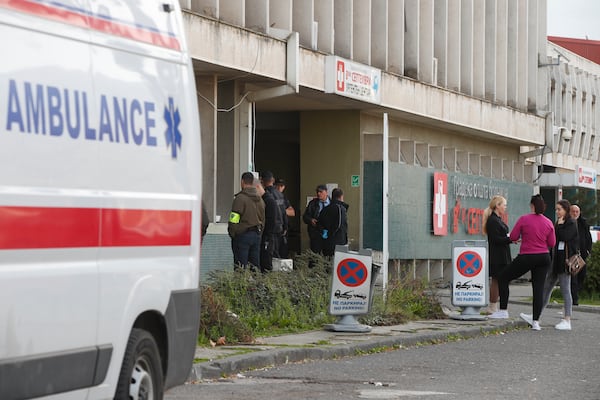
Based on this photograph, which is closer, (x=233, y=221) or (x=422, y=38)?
(x=233, y=221)

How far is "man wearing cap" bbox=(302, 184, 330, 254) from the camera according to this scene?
25.9 m

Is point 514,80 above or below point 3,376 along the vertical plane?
above

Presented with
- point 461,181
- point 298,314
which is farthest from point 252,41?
point 461,181

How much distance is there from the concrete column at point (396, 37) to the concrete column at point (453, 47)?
355 centimetres

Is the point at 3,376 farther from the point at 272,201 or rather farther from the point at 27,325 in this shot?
the point at 272,201

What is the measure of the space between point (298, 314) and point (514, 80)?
81.5 feet

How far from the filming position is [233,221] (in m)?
20.8

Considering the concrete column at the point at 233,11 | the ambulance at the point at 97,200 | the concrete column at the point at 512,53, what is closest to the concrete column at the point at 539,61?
the concrete column at the point at 512,53

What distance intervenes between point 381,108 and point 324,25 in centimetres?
313

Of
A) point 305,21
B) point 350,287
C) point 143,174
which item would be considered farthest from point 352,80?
point 143,174

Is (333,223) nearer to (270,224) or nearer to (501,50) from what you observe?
(270,224)

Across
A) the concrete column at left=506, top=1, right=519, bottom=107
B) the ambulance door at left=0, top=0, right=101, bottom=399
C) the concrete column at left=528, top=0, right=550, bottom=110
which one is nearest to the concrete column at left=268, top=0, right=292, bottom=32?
the concrete column at left=506, top=1, right=519, bottom=107

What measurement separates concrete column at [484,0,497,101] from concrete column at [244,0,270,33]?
47.1ft

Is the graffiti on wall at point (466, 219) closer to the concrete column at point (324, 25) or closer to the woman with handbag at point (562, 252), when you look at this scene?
the concrete column at point (324, 25)
